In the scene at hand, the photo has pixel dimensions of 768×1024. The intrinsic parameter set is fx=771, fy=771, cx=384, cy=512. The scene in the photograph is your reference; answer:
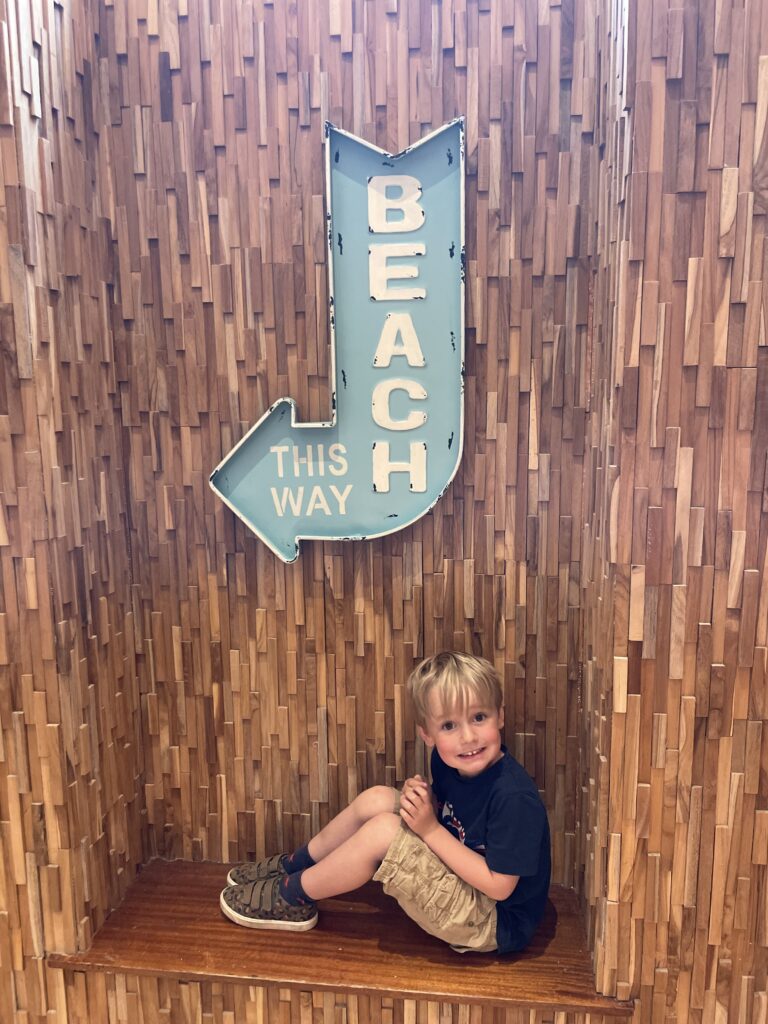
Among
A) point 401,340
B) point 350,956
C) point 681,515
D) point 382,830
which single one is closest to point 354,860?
point 382,830

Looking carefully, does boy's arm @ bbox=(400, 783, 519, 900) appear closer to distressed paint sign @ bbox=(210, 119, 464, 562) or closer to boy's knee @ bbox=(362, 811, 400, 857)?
boy's knee @ bbox=(362, 811, 400, 857)

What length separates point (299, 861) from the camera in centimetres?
171

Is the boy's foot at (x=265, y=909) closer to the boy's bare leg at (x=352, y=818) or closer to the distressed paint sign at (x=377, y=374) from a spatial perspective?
the boy's bare leg at (x=352, y=818)

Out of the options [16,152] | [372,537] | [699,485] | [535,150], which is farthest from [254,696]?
[535,150]

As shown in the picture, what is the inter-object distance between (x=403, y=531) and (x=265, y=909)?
86 centimetres

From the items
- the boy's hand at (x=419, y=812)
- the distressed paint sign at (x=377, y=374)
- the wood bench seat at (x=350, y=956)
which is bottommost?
the wood bench seat at (x=350, y=956)

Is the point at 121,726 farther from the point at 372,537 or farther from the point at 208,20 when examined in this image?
the point at 208,20

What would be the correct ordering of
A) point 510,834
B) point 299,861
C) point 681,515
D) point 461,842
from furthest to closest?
point 299,861 → point 461,842 → point 510,834 → point 681,515

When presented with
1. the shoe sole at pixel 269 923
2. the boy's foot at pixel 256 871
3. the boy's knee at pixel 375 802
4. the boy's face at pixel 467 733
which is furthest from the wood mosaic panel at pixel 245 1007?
the boy's face at pixel 467 733

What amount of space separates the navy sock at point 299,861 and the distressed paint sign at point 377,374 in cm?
66

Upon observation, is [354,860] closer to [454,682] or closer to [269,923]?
[269,923]

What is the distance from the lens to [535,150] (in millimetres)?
1520

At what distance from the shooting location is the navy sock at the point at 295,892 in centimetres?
163

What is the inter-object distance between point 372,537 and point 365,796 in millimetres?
558
